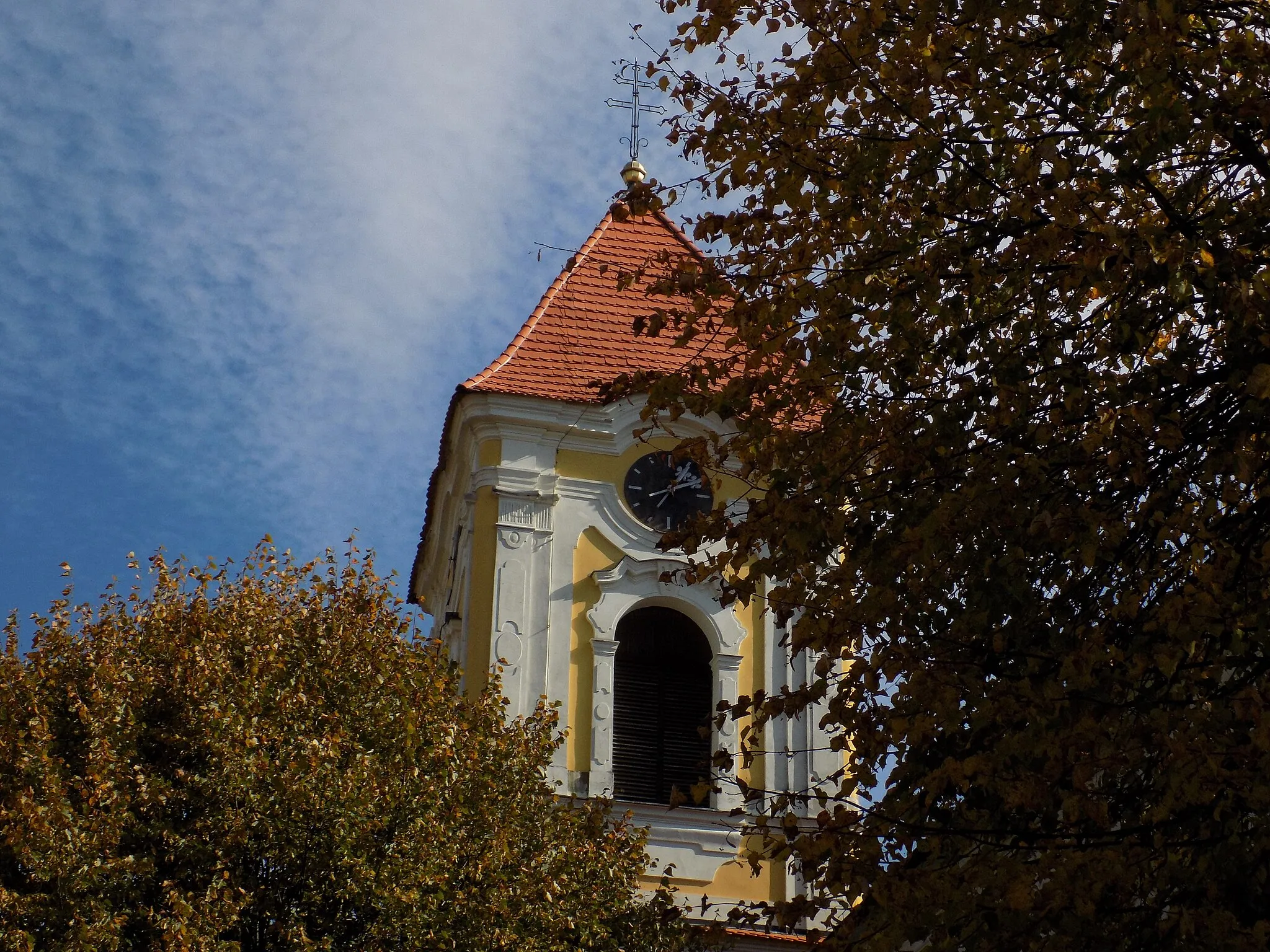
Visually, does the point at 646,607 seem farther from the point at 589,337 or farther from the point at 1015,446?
the point at 1015,446

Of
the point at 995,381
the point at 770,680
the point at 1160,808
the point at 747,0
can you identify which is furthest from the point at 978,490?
the point at 770,680

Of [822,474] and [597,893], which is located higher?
[822,474]

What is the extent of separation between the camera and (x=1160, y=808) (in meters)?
7.91

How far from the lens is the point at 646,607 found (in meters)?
21.1

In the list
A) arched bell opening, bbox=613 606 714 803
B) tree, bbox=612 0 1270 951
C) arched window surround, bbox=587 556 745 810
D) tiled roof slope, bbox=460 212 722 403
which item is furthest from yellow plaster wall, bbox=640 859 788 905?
tree, bbox=612 0 1270 951

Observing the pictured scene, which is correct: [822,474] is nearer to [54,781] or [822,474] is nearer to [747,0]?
[747,0]

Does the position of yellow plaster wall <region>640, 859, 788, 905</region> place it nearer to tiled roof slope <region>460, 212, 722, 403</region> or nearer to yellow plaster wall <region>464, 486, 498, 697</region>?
yellow plaster wall <region>464, 486, 498, 697</region>

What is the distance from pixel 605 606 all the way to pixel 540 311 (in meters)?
4.21

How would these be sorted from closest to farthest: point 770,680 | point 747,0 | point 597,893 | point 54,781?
point 747,0 < point 54,781 < point 597,893 < point 770,680

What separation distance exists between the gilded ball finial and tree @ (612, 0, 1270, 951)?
44.9 feet

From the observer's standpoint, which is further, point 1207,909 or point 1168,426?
point 1168,426

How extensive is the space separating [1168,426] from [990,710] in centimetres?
149

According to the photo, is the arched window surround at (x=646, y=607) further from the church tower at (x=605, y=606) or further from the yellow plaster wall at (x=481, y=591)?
the yellow plaster wall at (x=481, y=591)

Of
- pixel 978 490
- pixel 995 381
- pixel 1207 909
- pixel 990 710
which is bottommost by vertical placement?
pixel 1207 909
